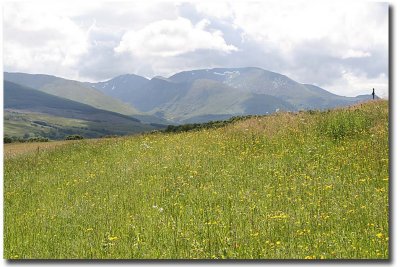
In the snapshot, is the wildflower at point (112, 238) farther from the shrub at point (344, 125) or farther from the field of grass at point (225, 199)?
the shrub at point (344, 125)

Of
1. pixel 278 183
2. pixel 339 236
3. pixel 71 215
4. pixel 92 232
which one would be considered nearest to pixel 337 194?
pixel 278 183

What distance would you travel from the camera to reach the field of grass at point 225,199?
646 centimetres

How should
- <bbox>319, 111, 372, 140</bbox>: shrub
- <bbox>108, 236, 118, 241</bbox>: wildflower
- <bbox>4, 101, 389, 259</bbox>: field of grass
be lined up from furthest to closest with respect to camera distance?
<bbox>319, 111, 372, 140</bbox>: shrub < <bbox>108, 236, 118, 241</bbox>: wildflower < <bbox>4, 101, 389, 259</bbox>: field of grass

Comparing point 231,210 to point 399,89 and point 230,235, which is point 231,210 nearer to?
point 230,235

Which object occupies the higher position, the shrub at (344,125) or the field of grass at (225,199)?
the shrub at (344,125)

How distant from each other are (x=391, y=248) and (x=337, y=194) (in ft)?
6.88

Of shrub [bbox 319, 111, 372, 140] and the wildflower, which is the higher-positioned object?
shrub [bbox 319, 111, 372, 140]

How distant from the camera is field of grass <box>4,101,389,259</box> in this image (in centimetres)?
646

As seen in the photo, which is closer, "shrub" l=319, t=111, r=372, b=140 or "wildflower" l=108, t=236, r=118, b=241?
"wildflower" l=108, t=236, r=118, b=241

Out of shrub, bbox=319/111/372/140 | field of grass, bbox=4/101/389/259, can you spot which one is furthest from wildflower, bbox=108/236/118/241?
shrub, bbox=319/111/372/140

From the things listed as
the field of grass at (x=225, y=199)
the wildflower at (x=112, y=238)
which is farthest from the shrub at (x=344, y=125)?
the wildflower at (x=112, y=238)

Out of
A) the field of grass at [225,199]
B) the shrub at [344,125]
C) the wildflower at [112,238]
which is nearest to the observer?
the field of grass at [225,199]

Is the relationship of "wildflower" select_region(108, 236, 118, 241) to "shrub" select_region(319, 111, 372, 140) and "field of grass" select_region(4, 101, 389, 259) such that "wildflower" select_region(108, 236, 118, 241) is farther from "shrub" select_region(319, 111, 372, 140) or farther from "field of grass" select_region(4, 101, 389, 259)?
"shrub" select_region(319, 111, 372, 140)

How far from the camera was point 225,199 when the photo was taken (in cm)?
855
